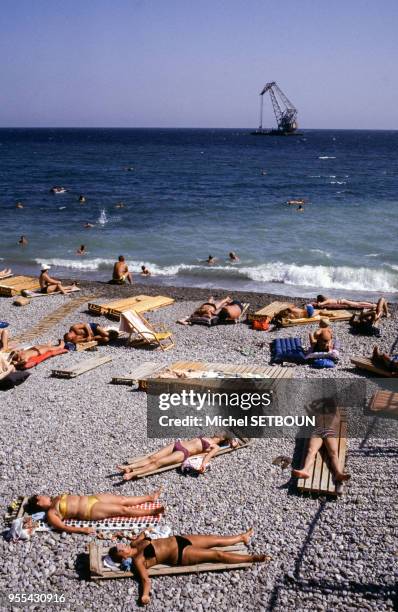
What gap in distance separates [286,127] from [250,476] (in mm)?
152054

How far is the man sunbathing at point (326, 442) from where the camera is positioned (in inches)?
319

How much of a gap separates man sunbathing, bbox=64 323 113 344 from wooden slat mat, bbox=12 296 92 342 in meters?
1.35

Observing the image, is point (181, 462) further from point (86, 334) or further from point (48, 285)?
point (48, 285)

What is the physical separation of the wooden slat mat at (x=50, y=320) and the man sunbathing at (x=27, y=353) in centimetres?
140

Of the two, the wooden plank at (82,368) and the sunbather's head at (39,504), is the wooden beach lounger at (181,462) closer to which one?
the sunbather's head at (39,504)

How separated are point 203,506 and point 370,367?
5.61 meters

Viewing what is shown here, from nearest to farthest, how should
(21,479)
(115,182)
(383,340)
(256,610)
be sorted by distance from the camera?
1. (256,610)
2. (21,479)
3. (383,340)
4. (115,182)

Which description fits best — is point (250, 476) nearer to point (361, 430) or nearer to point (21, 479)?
point (361, 430)

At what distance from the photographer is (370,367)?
11.9m

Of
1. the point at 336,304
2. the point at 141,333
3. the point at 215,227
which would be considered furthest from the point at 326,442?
the point at 215,227

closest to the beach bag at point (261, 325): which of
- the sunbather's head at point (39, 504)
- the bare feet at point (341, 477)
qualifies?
the bare feet at point (341, 477)

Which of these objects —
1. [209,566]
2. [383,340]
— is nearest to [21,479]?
[209,566]

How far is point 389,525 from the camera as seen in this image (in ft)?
23.7

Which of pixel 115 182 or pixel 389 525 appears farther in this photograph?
pixel 115 182
